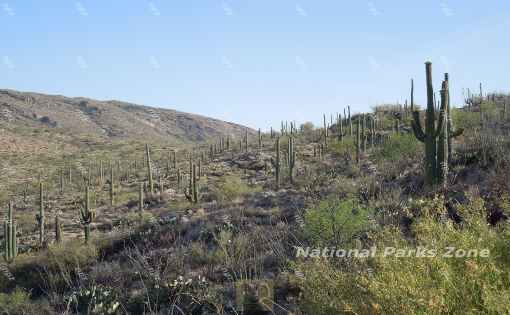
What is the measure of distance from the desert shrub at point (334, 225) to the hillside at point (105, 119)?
67.5 metres

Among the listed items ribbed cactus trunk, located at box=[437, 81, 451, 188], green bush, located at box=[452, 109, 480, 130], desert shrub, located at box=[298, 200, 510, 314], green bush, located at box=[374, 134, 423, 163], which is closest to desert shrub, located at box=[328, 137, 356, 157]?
green bush, located at box=[374, 134, 423, 163]

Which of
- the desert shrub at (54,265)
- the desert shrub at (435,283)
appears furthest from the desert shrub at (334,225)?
the desert shrub at (54,265)

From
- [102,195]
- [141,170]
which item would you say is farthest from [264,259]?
[141,170]

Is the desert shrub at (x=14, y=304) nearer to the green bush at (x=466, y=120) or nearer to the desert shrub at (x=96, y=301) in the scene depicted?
the desert shrub at (x=96, y=301)

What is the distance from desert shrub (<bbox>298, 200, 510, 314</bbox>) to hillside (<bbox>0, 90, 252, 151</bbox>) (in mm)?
71974

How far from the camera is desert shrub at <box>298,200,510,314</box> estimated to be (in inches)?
116

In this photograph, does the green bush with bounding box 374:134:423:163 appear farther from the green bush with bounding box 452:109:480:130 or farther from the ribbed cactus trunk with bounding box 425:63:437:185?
the green bush with bounding box 452:109:480:130

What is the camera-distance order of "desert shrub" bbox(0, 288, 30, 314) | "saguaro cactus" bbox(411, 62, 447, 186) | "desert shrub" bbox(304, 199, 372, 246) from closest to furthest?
"desert shrub" bbox(304, 199, 372, 246), "desert shrub" bbox(0, 288, 30, 314), "saguaro cactus" bbox(411, 62, 447, 186)

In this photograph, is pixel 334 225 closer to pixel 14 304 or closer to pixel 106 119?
pixel 14 304

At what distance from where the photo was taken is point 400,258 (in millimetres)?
3912

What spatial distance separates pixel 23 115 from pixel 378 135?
83822 millimetres

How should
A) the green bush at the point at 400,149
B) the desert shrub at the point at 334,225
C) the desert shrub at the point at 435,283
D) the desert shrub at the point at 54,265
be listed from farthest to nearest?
1. the green bush at the point at 400,149
2. the desert shrub at the point at 54,265
3. the desert shrub at the point at 334,225
4. the desert shrub at the point at 435,283

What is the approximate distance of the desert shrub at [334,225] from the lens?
→ 8.95m

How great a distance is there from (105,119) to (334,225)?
366ft
